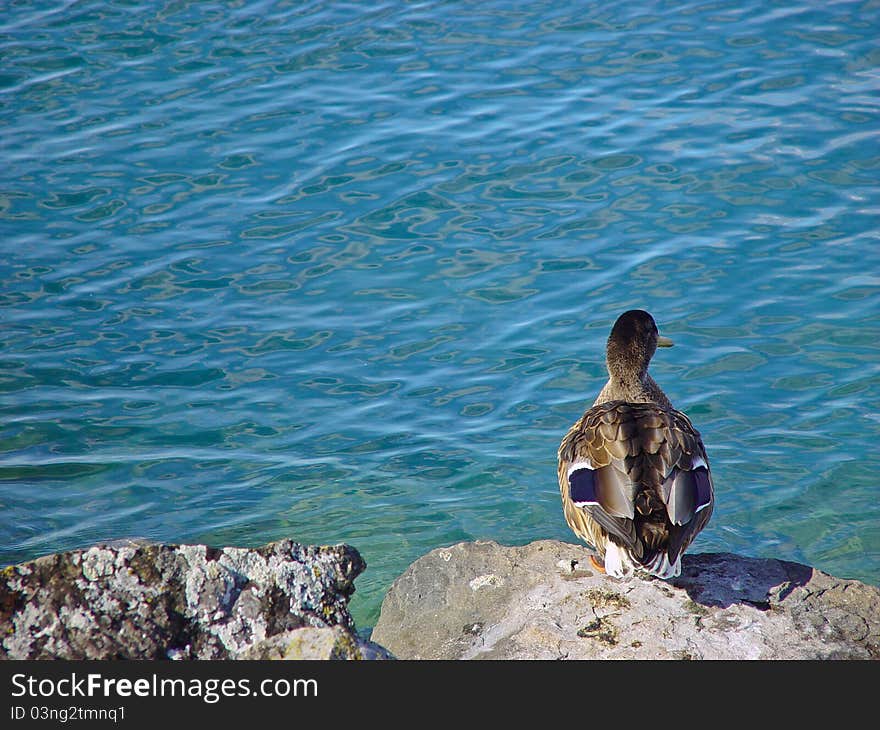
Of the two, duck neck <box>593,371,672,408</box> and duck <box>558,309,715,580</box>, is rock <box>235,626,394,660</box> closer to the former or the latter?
duck <box>558,309,715,580</box>

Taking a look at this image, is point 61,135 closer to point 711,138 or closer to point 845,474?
point 711,138

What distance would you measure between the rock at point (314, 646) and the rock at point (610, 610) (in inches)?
42.3

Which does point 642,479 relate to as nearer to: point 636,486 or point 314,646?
point 636,486

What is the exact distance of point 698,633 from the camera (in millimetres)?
4969

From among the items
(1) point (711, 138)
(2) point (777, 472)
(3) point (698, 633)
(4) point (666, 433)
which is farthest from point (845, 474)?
(1) point (711, 138)

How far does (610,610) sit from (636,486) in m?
0.64

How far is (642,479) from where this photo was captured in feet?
17.9

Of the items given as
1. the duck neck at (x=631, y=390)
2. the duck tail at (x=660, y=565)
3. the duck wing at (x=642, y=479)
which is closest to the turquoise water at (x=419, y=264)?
the duck neck at (x=631, y=390)

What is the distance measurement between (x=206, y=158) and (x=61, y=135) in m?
1.95


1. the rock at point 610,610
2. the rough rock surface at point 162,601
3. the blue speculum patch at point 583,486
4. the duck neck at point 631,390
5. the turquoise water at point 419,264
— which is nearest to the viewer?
the rough rock surface at point 162,601

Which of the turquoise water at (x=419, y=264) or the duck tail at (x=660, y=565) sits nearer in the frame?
the duck tail at (x=660, y=565)

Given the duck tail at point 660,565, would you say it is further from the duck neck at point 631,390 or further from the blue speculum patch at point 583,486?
the duck neck at point 631,390

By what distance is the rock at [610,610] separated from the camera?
491cm

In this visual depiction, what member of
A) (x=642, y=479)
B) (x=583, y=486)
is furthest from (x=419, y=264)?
(x=642, y=479)
